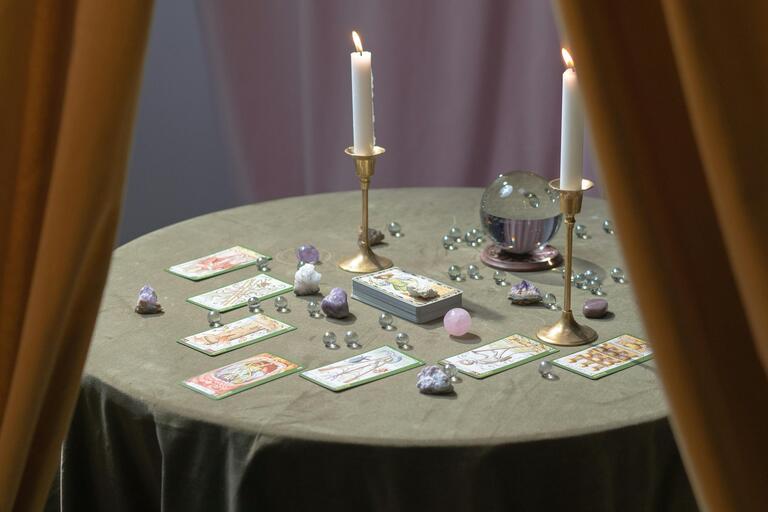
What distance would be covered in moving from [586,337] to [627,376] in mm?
135

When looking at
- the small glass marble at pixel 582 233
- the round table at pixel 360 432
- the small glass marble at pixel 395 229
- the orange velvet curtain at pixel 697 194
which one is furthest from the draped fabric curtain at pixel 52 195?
the small glass marble at pixel 582 233

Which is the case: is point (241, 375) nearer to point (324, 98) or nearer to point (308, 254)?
point (308, 254)

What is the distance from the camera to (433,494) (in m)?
1.35

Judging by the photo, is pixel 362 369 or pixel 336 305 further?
pixel 336 305

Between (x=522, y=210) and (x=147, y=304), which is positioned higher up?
(x=522, y=210)

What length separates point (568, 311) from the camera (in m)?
1.66

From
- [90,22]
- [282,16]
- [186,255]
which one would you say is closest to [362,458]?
[90,22]

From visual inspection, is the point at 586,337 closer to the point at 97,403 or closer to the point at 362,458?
the point at 362,458

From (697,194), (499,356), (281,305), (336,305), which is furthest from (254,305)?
(697,194)

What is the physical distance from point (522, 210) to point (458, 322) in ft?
1.16

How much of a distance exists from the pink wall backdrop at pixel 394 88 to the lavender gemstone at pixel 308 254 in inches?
54.4

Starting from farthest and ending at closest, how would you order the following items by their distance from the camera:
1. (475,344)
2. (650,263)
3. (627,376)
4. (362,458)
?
1. (475,344)
2. (627,376)
3. (362,458)
4. (650,263)

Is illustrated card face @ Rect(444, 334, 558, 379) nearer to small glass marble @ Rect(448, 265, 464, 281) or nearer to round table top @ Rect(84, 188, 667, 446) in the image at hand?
round table top @ Rect(84, 188, 667, 446)

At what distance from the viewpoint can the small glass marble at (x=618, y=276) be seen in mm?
1910
